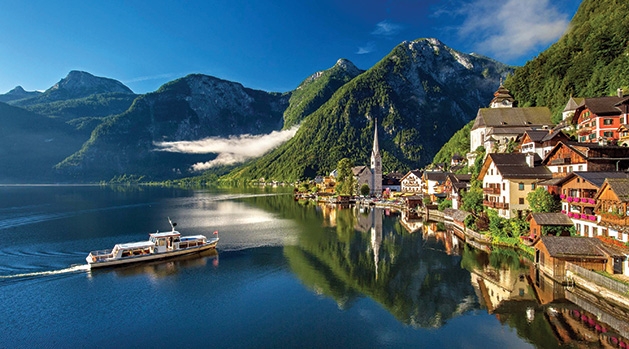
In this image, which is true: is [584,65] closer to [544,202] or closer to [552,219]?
[544,202]

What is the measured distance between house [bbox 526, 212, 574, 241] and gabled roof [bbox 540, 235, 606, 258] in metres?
5.25

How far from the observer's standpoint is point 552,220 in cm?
3891

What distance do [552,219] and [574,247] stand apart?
7.94 metres

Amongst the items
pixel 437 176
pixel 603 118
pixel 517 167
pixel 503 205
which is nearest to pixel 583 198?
pixel 503 205

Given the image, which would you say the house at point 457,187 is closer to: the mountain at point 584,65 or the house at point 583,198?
the mountain at point 584,65

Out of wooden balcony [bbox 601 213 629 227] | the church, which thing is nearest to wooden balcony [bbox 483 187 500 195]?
wooden balcony [bbox 601 213 629 227]

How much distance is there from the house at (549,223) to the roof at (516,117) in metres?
47.9

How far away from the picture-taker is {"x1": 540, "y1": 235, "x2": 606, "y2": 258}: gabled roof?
3088 cm

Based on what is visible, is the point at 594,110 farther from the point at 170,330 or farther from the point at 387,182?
the point at 387,182

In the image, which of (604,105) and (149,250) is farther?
(604,105)

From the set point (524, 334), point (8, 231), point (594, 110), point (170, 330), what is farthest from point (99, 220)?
point (594, 110)

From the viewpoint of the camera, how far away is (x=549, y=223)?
127 feet

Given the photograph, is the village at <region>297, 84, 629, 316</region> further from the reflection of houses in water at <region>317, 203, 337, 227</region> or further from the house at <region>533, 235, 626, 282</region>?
the reflection of houses in water at <region>317, 203, 337, 227</region>

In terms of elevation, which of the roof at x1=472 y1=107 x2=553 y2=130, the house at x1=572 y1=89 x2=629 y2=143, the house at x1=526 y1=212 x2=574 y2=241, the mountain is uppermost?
the mountain
